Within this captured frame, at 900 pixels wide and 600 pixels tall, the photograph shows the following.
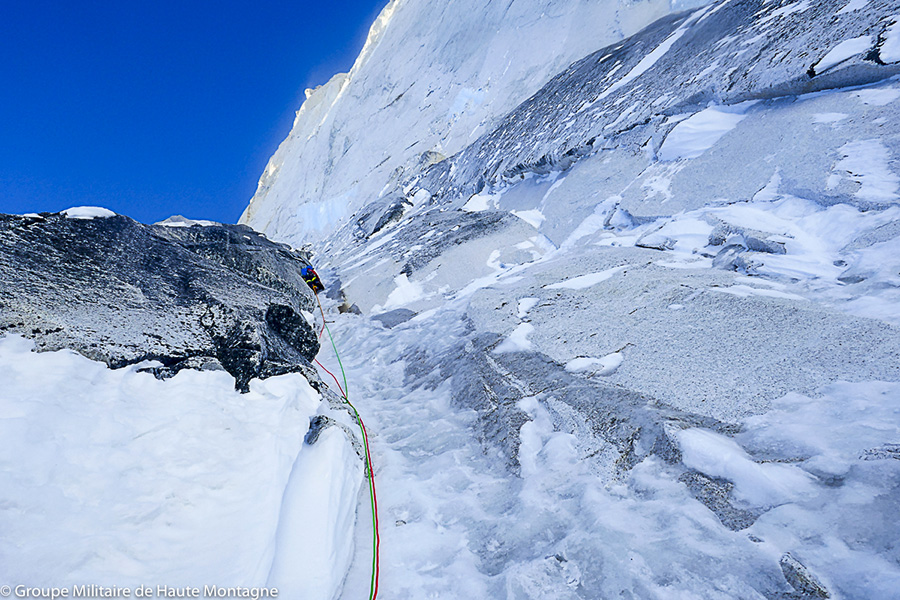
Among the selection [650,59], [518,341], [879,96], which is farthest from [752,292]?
[650,59]

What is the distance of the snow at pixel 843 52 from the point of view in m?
5.03

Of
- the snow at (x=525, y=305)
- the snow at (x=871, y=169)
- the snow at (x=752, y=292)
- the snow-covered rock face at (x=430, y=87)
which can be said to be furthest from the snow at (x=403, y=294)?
the snow-covered rock face at (x=430, y=87)

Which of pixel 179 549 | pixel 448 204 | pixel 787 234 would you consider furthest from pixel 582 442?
pixel 448 204

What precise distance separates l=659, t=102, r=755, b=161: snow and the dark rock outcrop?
6658 millimetres

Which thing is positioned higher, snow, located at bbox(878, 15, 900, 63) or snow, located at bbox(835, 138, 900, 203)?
snow, located at bbox(878, 15, 900, 63)

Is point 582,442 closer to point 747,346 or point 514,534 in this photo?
point 514,534

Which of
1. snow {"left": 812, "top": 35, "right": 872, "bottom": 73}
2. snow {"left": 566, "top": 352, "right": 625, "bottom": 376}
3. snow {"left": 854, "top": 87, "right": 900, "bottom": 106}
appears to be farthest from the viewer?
snow {"left": 812, "top": 35, "right": 872, "bottom": 73}

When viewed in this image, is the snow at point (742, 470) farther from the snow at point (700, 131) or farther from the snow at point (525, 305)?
the snow at point (700, 131)

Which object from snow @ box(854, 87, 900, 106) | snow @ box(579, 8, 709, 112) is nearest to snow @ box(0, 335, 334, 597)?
snow @ box(854, 87, 900, 106)

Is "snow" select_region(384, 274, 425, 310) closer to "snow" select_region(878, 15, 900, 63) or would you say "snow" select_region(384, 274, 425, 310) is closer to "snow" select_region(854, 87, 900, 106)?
"snow" select_region(854, 87, 900, 106)

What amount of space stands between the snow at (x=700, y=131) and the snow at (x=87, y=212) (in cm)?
802

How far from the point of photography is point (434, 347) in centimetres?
543

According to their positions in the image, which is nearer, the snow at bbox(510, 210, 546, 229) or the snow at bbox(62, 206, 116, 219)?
the snow at bbox(62, 206, 116, 219)

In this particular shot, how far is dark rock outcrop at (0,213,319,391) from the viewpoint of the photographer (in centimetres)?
299
